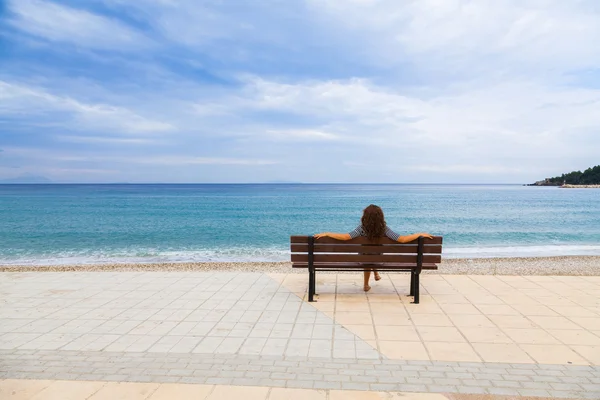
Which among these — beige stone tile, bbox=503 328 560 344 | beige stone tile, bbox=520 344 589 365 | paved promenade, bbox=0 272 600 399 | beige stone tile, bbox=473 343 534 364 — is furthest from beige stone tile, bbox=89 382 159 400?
beige stone tile, bbox=503 328 560 344

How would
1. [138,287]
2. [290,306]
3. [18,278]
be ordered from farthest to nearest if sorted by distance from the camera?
[18,278] → [138,287] → [290,306]

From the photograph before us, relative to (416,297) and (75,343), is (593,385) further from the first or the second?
(75,343)

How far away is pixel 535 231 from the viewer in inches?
1069

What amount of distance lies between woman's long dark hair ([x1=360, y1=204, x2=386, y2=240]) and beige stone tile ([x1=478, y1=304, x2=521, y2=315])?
185cm

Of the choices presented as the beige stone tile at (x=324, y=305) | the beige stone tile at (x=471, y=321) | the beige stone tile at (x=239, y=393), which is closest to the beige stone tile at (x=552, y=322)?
the beige stone tile at (x=471, y=321)

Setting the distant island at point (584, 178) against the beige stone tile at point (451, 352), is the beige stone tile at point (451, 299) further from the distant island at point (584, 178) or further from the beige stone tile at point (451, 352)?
the distant island at point (584, 178)

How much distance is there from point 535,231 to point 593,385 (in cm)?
2749

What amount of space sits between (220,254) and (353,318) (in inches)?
523

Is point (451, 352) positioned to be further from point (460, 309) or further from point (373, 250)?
point (373, 250)

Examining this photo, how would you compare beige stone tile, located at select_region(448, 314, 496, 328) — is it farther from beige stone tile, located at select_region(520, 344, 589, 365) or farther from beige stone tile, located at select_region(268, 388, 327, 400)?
beige stone tile, located at select_region(268, 388, 327, 400)

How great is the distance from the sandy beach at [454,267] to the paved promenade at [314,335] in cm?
370

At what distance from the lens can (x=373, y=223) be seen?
600 cm

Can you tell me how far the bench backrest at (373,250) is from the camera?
19.7 ft

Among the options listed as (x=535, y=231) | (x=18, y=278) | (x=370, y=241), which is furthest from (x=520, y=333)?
(x=535, y=231)
